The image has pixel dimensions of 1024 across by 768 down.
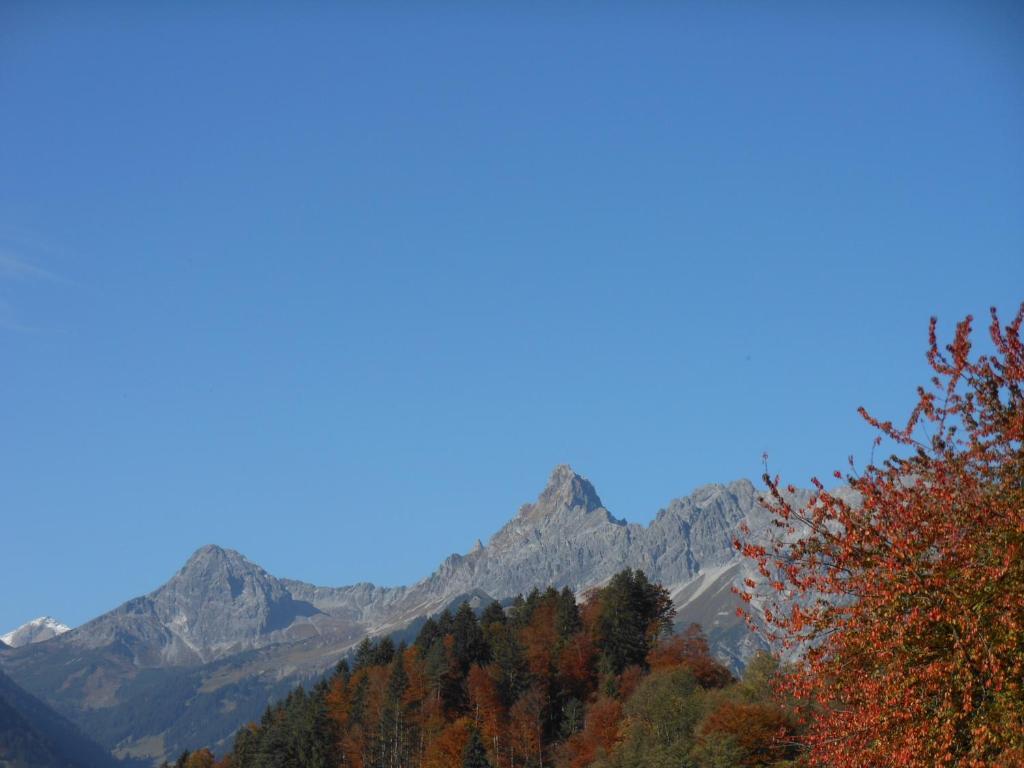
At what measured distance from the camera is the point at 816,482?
29.7 metres

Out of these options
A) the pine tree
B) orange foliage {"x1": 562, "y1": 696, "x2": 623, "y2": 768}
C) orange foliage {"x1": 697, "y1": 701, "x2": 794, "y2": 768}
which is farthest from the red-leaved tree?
the pine tree

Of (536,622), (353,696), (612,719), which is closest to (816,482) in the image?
(612,719)

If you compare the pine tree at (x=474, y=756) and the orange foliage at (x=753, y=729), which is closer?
the orange foliage at (x=753, y=729)

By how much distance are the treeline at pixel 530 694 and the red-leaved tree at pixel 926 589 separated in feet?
206

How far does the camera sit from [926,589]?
89.6 ft

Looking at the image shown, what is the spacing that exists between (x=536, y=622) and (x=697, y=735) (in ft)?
183

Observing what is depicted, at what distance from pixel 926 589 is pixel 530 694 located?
328 feet

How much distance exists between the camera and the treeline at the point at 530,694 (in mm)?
99625

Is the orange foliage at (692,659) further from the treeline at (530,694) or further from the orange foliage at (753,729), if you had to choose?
the orange foliage at (753,729)

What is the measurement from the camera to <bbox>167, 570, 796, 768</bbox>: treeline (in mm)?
99625

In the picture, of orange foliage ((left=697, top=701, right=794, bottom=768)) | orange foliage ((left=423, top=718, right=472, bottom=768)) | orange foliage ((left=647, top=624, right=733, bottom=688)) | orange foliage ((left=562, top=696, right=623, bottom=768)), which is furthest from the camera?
orange foliage ((left=423, top=718, right=472, bottom=768))

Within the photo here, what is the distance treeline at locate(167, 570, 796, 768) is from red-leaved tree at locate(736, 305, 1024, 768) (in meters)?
62.9

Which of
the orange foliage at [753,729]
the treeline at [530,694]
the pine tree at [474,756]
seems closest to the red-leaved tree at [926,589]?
the orange foliage at [753,729]

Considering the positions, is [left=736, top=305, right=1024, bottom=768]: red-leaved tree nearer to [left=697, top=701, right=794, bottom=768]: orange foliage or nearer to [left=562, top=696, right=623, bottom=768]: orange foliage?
[left=697, top=701, right=794, bottom=768]: orange foliage
